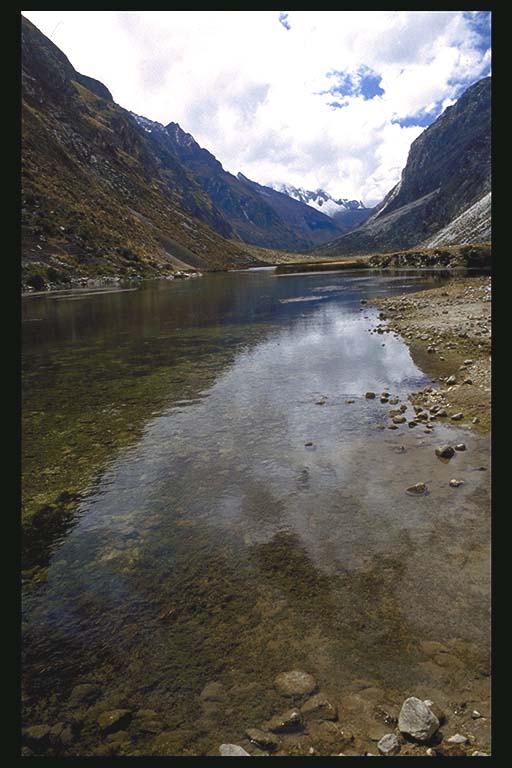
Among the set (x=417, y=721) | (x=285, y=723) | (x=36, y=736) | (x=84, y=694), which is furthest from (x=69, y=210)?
(x=417, y=721)

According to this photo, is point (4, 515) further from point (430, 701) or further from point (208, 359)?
point (208, 359)

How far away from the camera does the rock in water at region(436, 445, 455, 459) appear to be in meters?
12.9

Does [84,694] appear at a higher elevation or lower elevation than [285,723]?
lower

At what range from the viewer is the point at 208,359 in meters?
28.3

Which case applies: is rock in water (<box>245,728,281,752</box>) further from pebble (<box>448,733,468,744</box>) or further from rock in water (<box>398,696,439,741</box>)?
pebble (<box>448,733,468,744</box>)

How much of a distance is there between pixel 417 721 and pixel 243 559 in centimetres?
438

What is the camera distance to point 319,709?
596 centimetres

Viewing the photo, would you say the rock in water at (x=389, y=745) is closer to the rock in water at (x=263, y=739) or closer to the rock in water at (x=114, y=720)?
the rock in water at (x=263, y=739)

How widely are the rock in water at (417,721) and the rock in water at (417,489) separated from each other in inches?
238

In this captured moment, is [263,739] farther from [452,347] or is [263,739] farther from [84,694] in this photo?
[452,347]

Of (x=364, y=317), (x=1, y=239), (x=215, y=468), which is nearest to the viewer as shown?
(x=1, y=239)

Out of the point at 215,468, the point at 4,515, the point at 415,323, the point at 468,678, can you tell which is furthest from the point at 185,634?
the point at 415,323

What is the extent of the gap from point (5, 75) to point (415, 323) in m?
34.6

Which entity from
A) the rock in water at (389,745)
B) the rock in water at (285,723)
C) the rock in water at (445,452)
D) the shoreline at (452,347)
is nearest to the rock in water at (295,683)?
the rock in water at (285,723)
